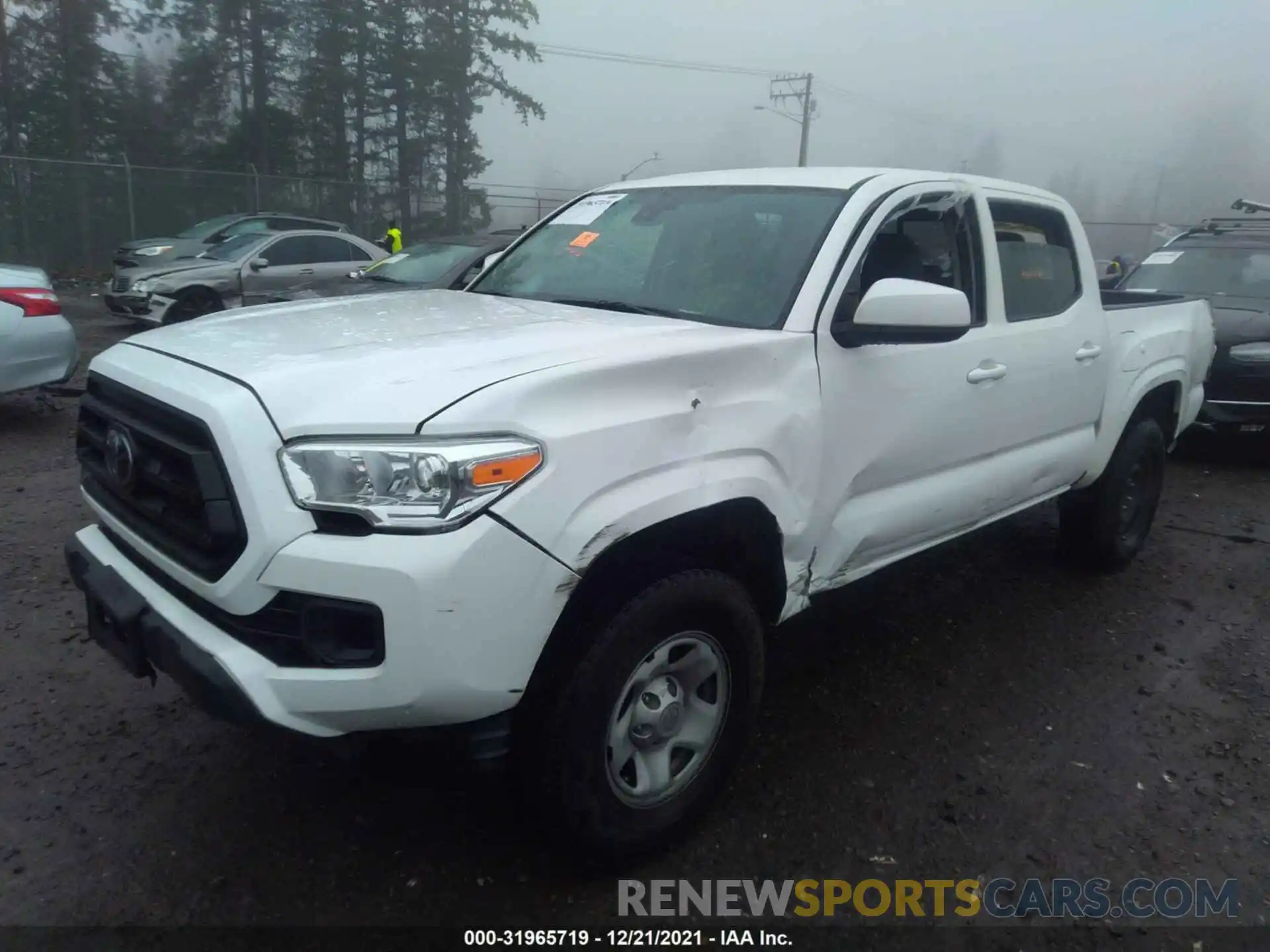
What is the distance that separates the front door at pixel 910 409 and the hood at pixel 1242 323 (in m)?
4.47

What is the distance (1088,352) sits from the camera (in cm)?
415

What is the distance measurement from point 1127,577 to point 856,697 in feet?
7.35

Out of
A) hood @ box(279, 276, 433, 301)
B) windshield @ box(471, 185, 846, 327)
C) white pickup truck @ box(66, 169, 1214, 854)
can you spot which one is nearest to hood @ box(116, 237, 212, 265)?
hood @ box(279, 276, 433, 301)

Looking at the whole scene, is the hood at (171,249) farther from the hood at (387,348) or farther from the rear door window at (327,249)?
the hood at (387,348)

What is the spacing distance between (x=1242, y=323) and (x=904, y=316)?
19.2ft

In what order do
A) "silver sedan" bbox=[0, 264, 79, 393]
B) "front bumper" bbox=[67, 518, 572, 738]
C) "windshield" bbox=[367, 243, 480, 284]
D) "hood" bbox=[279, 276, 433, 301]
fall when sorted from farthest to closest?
1. "windshield" bbox=[367, 243, 480, 284]
2. "hood" bbox=[279, 276, 433, 301]
3. "silver sedan" bbox=[0, 264, 79, 393]
4. "front bumper" bbox=[67, 518, 572, 738]

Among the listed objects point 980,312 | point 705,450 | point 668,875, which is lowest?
point 668,875

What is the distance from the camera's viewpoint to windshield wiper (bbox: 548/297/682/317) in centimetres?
305

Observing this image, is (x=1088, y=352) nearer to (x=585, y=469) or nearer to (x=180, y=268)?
(x=585, y=469)

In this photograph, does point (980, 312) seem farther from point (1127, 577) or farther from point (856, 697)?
point (1127, 577)

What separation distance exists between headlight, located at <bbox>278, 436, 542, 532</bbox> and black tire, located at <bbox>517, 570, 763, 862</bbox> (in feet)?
1.64

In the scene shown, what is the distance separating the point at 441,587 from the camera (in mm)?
1954

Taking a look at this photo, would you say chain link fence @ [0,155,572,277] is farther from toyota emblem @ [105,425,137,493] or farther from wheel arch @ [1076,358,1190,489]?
toyota emblem @ [105,425,137,493]

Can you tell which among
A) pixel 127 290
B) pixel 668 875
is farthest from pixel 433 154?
pixel 668 875
